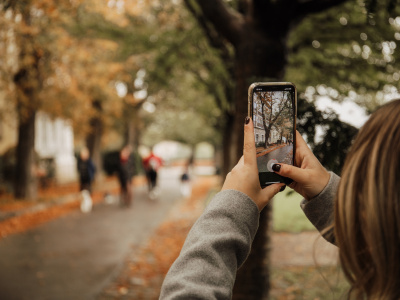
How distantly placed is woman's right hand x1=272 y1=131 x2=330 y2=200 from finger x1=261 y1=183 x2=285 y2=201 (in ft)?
0.14

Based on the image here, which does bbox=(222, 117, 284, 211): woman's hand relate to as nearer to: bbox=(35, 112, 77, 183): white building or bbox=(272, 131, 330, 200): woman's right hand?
bbox=(272, 131, 330, 200): woman's right hand

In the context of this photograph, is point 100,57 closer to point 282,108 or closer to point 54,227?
point 54,227

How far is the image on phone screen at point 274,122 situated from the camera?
1420 millimetres

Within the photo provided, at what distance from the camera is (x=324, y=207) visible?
1.44m

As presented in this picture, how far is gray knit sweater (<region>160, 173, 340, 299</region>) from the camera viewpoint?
1.08 m

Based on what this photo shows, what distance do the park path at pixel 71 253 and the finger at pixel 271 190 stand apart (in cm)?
497

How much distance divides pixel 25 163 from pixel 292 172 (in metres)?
15.4

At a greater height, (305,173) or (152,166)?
(305,173)

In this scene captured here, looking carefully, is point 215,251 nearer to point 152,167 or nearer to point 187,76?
point 187,76

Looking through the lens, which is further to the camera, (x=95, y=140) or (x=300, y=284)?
(x=95, y=140)

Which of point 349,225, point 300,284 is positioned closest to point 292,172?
point 349,225

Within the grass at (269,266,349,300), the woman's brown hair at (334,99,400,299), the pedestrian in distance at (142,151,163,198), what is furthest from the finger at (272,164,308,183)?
the pedestrian in distance at (142,151,163,198)

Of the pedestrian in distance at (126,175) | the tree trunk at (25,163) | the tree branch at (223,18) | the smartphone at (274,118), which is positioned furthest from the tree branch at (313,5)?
the tree trunk at (25,163)

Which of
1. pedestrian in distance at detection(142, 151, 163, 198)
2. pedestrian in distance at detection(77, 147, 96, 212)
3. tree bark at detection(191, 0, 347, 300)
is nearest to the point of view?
tree bark at detection(191, 0, 347, 300)
